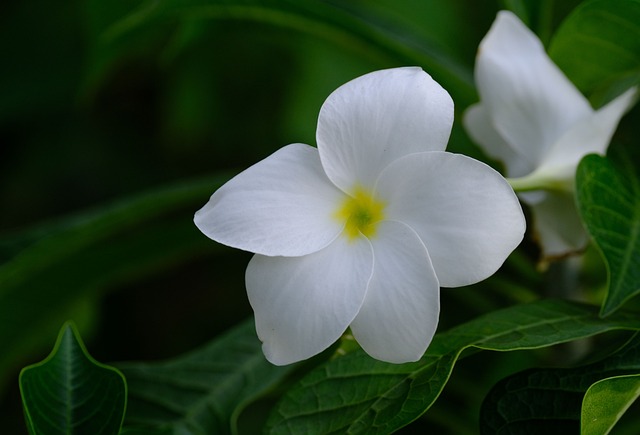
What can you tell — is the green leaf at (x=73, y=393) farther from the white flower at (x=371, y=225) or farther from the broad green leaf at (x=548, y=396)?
the broad green leaf at (x=548, y=396)

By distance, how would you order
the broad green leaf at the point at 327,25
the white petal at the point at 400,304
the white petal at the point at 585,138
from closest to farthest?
the white petal at the point at 400,304 < the white petal at the point at 585,138 < the broad green leaf at the point at 327,25

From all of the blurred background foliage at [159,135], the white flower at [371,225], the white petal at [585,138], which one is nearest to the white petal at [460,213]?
the white flower at [371,225]

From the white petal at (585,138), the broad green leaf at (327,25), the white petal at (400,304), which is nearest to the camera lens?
the white petal at (400,304)

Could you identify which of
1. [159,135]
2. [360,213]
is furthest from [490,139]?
[159,135]

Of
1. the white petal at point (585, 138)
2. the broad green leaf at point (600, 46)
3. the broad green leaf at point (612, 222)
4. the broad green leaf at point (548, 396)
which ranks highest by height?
the broad green leaf at point (600, 46)

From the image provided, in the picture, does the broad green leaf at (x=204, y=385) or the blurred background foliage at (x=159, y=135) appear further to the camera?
the blurred background foliage at (x=159, y=135)

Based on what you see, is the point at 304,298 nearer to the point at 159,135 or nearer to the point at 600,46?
the point at 600,46
